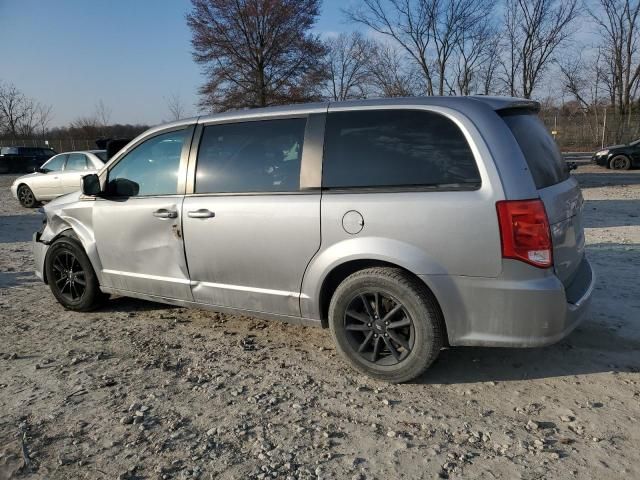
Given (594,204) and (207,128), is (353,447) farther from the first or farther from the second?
(594,204)

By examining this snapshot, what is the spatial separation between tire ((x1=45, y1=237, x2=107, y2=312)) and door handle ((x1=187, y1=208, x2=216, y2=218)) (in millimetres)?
1506

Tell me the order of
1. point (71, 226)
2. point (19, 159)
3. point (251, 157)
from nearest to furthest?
point (251, 157), point (71, 226), point (19, 159)

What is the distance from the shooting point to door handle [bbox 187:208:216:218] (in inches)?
154

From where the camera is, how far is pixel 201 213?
394 cm

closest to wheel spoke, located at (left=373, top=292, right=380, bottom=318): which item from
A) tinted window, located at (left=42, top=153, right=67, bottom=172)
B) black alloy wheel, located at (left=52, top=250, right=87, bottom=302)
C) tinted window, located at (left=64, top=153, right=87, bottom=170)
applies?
black alloy wheel, located at (left=52, top=250, right=87, bottom=302)

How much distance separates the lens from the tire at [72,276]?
16.0 feet

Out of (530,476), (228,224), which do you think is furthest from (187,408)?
(530,476)

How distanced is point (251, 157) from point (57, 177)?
38.2 feet

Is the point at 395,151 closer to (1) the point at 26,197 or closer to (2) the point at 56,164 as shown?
(2) the point at 56,164

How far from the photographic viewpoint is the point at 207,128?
4.15 metres

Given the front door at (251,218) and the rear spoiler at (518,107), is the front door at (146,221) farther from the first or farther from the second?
the rear spoiler at (518,107)

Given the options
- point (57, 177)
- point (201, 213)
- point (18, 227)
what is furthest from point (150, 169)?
point (57, 177)

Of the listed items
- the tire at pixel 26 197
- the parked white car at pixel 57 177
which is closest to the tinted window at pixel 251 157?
the parked white car at pixel 57 177

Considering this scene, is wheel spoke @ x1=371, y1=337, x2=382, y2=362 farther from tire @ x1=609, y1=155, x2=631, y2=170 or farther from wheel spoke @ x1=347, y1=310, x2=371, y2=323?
tire @ x1=609, y1=155, x2=631, y2=170
